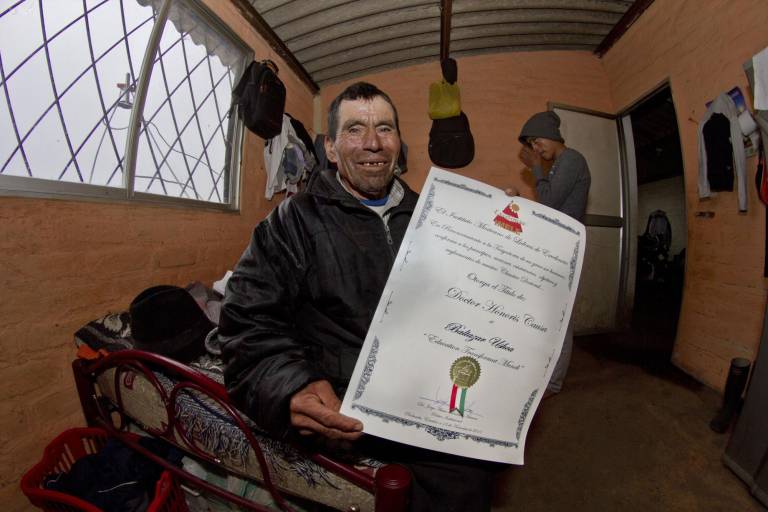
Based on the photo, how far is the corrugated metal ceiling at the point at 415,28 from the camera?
7.91ft

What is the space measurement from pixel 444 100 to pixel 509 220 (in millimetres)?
2869

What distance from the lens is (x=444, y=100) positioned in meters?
3.12

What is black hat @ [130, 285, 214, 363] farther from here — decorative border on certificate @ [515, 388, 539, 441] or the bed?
decorative border on certificate @ [515, 388, 539, 441]

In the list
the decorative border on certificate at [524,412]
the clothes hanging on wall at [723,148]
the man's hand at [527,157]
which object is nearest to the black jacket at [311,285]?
the decorative border on certificate at [524,412]

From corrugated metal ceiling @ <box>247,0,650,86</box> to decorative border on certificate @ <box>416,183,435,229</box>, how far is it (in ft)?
7.95

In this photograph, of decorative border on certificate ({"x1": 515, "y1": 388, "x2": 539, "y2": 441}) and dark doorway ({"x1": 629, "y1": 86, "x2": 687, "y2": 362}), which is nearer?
decorative border on certificate ({"x1": 515, "y1": 388, "x2": 539, "y2": 441})

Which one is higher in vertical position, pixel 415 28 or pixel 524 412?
pixel 415 28

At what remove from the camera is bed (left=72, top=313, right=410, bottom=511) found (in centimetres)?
81

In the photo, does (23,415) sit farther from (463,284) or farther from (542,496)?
(542,496)

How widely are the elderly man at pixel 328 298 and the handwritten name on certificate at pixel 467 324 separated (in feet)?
0.50

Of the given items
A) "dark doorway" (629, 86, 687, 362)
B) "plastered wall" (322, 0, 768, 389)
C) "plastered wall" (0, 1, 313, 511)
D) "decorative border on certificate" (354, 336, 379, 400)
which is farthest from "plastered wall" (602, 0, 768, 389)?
"plastered wall" (0, 1, 313, 511)

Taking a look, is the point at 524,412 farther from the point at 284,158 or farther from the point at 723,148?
the point at 284,158

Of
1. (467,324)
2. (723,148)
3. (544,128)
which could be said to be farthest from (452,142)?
(467,324)

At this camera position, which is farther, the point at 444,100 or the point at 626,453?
the point at 444,100
